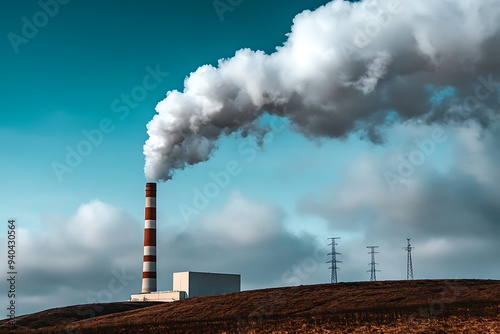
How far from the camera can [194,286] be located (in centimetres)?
6731

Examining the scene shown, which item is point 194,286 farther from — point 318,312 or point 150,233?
point 318,312

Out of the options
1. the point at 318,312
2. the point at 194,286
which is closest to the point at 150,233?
the point at 194,286

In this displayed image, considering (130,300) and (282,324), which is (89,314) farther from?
(282,324)

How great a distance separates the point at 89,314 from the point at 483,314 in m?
34.7

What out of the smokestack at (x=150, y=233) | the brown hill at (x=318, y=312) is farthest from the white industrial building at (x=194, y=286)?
the brown hill at (x=318, y=312)

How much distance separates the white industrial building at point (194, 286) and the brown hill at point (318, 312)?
3340 mm

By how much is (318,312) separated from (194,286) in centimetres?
3002

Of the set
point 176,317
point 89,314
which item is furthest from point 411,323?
point 89,314

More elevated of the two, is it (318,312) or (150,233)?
(150,233)

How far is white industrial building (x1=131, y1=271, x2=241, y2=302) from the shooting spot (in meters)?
65.9

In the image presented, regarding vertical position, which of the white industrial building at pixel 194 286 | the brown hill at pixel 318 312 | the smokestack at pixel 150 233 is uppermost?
the smokestack at pixel 150 233

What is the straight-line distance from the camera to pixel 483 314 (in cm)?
3366

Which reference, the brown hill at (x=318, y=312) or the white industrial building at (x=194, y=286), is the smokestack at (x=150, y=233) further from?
the brown hill at (x=318, y=312)

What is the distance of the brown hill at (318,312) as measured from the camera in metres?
31.8
